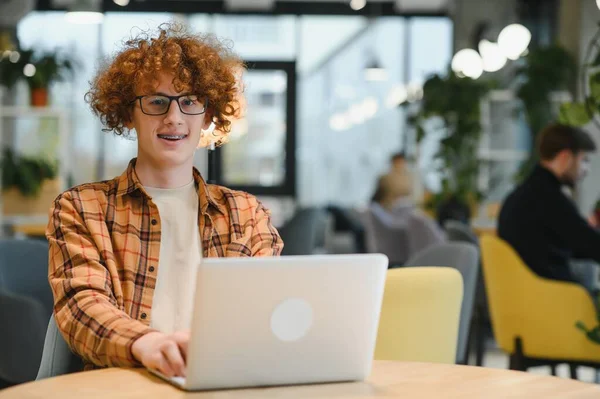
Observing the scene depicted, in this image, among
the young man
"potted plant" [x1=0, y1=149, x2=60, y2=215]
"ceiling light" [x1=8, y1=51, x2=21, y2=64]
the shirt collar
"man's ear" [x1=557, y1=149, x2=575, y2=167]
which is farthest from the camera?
"ceiling light" [x1=8, y1=51, x2=21, y2=64]

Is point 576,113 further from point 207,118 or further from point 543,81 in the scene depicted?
point 543,81

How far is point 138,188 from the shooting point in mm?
1990

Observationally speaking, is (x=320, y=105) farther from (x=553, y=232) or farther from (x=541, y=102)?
(x=553, y=232)

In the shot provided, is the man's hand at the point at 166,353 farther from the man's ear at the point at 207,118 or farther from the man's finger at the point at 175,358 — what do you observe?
the man's ear at the point at 207,118

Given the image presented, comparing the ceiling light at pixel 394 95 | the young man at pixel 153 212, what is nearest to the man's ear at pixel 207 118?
the young man at pixel 153 212

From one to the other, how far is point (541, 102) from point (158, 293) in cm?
653

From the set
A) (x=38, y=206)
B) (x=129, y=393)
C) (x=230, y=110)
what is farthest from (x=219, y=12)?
(x=129, y=393)

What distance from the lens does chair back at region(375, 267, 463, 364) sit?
2.48 m

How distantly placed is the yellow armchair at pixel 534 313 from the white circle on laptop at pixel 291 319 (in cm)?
257

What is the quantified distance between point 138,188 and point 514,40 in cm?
665

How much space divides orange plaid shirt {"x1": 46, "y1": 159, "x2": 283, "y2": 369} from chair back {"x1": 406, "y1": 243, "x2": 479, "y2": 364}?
0.96m

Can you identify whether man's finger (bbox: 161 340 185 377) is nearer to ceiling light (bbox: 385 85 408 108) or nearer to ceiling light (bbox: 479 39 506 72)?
ceiling light (bbox: 479 39 506 72)

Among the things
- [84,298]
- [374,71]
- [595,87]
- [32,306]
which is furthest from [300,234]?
[374,71]

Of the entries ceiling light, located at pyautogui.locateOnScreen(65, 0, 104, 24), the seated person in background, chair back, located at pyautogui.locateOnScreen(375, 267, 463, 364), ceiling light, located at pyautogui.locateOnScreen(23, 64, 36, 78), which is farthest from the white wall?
chair back, located at pyautogui.locateOnScreen(375, 267, 463, 364)
